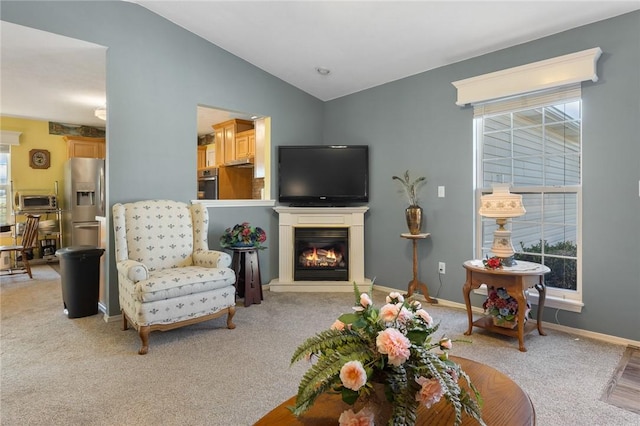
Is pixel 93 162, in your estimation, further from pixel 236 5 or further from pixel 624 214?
pixel 624 214

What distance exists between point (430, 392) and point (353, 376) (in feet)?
0.75

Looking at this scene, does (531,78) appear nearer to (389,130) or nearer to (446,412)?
(389,130)

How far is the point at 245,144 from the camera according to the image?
550 cm

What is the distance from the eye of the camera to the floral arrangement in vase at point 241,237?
12.6 ft

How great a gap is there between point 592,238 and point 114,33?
4.46 meters

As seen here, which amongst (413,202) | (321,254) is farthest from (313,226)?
(413,202)

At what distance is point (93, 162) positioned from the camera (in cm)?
573

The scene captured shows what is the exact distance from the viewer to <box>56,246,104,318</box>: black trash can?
336 cm

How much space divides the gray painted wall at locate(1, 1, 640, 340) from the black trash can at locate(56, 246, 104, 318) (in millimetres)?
286

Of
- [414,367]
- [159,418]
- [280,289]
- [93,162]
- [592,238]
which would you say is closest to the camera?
[414,367]

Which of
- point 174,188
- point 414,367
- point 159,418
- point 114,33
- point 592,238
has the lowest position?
point 159,418

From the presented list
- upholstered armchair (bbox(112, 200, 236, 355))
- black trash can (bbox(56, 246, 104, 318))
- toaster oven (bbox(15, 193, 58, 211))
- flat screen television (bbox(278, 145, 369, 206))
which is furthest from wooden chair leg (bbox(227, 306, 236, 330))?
toaster oven (bbox(15, 193, 58, 211))

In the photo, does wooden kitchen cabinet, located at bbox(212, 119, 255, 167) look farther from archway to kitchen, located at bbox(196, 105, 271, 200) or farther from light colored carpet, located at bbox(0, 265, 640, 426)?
light colored carpet, located at bbox(0, 265, 640, 426)

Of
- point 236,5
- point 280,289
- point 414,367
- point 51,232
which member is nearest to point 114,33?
point 236,5
